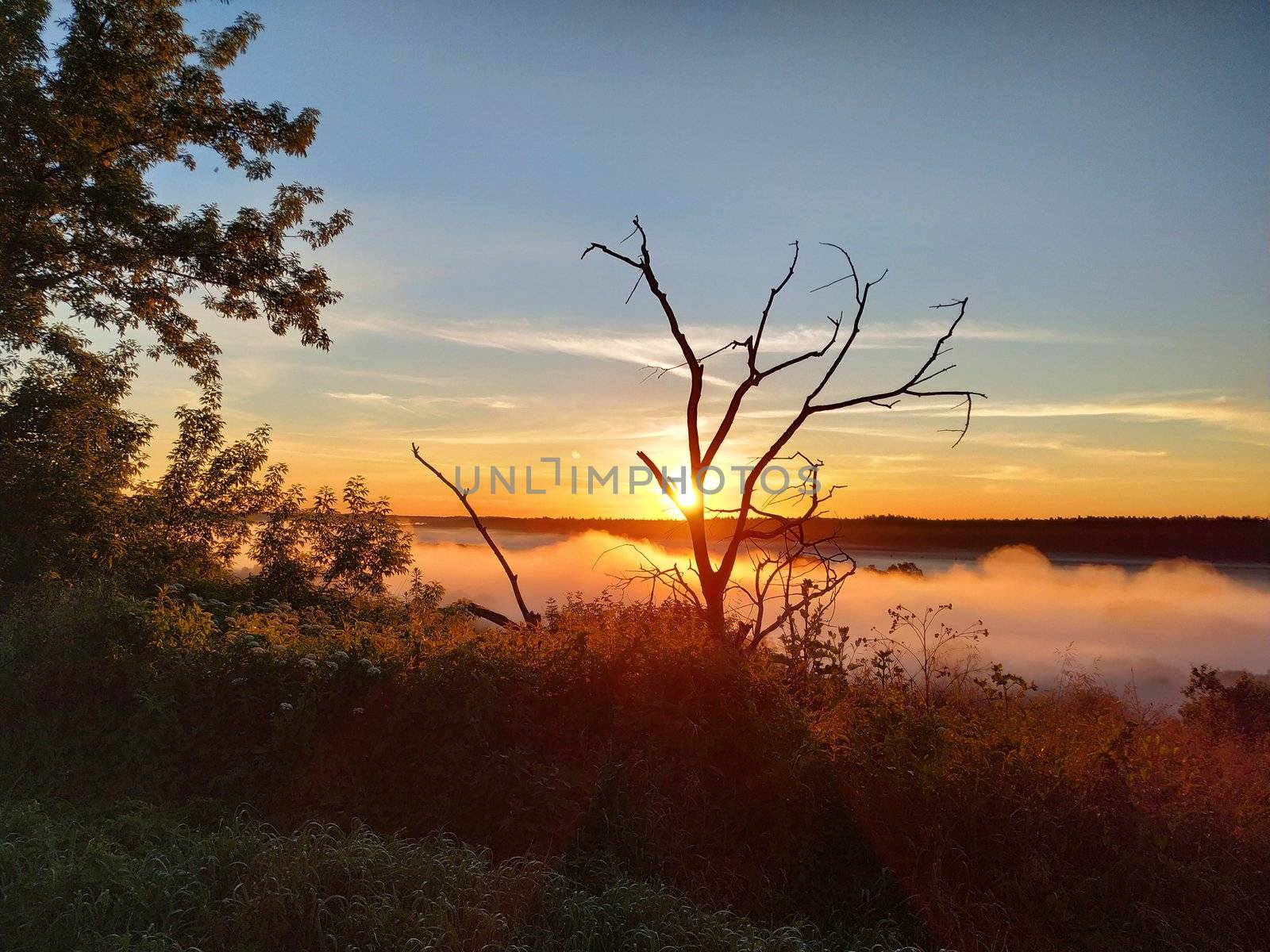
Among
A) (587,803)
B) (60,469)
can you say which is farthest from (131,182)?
(587,803)

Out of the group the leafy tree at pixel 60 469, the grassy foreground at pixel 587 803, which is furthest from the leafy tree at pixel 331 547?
the grassy foreground at pixel 587 803

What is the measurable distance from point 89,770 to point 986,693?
7626 mm

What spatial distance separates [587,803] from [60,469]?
11.4 metres

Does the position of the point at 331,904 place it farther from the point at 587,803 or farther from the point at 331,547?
the point at 331,547

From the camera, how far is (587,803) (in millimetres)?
5922

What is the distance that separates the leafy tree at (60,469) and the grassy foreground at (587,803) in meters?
5.79

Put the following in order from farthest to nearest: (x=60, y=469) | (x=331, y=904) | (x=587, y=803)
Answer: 1. (x=60, y=469)
2. (x=587, y=803)
3. (x=331, y=904)

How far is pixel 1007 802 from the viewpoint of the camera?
5.81 meters

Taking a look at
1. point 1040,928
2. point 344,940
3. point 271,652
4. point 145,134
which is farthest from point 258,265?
point 1040,928

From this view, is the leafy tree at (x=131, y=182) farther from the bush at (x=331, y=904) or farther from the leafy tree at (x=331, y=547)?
the bush at (x=331, y=904)

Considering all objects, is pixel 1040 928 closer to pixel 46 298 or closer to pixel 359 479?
pixel 359 479

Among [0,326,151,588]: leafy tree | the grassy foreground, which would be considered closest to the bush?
the grassy foreground

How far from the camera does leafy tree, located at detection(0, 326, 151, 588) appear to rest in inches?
507

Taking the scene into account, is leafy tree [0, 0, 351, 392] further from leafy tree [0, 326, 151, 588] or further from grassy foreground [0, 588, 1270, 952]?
grassy foreground [0, 588, 1270, 952]
